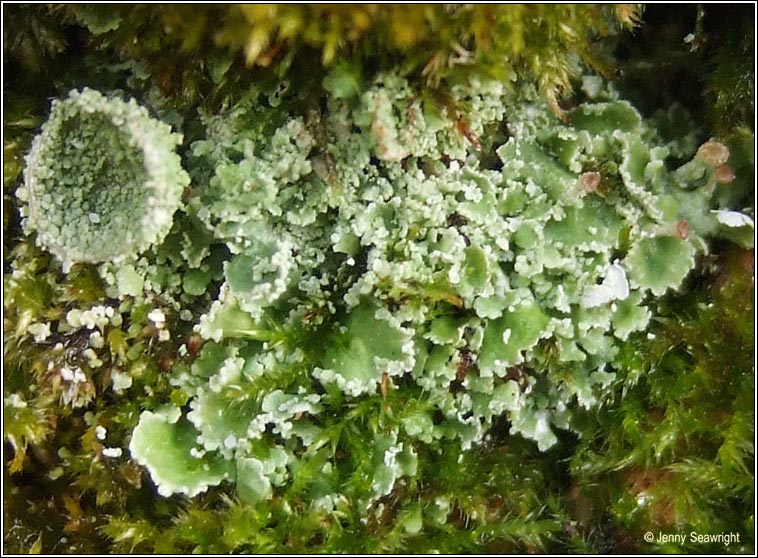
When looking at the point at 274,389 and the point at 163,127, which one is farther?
the point at 274,389

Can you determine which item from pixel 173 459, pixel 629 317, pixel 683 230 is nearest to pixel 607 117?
pixel 683 230

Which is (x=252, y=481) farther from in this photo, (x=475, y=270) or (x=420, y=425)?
(x=475, y=270)

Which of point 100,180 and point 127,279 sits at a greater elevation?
point 100,180

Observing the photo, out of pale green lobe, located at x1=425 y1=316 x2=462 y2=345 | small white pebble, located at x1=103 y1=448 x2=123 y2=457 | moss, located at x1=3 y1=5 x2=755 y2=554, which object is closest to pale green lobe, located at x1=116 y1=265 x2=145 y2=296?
moss, located at x1=3 y1=5 x2=755 y2=554

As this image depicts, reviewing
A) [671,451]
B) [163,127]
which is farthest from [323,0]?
[671,451]

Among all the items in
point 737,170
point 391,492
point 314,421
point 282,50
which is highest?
point 282,50

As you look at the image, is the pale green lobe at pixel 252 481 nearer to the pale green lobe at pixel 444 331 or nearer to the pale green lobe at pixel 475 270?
the pale green lobe at pixel 444 331

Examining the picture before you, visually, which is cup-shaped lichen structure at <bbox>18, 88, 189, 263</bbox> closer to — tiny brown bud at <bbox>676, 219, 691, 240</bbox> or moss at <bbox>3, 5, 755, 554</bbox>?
moss at <bbox>3, 5, 755, 554</bbox>

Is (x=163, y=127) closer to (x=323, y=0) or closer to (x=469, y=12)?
(x=323, y=0)
